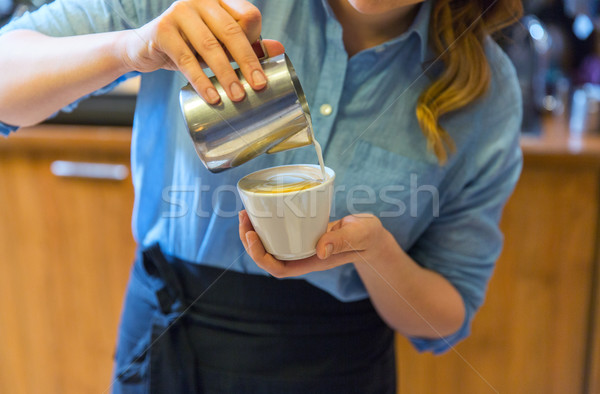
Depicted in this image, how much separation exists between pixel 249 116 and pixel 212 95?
0.04 m

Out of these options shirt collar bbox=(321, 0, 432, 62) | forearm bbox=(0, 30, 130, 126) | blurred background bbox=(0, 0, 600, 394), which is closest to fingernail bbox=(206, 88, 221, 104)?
forearm bbox=(0, 30, 130, 126)

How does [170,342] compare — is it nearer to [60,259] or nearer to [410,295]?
[410,295]

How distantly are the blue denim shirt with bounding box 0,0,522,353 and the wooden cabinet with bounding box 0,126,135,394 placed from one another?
0.51 meters

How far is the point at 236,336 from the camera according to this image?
0.66 meters

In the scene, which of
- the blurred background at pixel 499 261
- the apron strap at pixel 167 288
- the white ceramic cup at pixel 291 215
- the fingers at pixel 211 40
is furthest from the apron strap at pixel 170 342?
the blurred background at pixel 499 261

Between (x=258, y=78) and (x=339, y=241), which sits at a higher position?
(x=258, y=78)

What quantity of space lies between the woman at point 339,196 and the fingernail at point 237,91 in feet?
0.55

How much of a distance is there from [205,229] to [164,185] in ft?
0.26

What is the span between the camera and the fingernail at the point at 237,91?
434 mm

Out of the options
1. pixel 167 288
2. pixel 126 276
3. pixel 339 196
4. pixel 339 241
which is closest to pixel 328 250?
pixel 339 241

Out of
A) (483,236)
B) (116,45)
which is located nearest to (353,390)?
(483,236)

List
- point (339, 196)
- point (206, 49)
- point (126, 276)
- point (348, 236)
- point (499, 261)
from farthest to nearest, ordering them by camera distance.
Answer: point (126, 276), point (499, 261), point (339, 196), point (348, 236), point (206, 49)

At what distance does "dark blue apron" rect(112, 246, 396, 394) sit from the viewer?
657 millimetres

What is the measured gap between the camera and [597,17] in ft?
4.22
